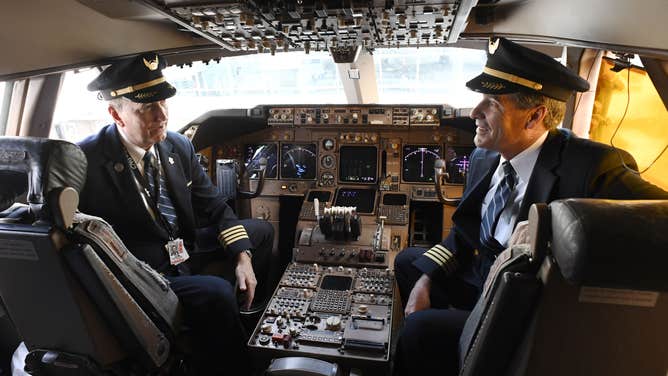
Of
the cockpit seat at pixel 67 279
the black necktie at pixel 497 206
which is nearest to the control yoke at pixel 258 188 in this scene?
the cockpit seat at pixel 67 279

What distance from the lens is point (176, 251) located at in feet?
6.54

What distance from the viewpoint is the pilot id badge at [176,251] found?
197cm

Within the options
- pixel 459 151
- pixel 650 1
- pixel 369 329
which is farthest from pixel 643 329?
pixel 459 151

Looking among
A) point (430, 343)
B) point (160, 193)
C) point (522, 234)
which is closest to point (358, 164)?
point (160, 193)

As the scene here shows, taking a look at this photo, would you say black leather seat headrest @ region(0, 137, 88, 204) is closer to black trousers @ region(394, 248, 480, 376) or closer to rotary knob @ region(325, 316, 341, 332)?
rotary knob @ region(325, 316, 341, 332)

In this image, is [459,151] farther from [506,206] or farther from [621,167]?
[621,167]

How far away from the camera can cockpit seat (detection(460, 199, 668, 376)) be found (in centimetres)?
73

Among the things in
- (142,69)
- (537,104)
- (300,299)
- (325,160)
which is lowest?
(300,299)

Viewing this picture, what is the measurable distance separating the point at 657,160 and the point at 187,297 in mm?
2339

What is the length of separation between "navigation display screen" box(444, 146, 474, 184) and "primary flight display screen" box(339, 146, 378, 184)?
22.3 inches

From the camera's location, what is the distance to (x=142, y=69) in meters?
1.92

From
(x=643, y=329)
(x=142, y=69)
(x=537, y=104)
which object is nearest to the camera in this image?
(x=643, y=329)

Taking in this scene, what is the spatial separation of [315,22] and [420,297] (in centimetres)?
127

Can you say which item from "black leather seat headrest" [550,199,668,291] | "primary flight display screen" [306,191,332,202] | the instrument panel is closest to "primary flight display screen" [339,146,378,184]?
the instrument panel
